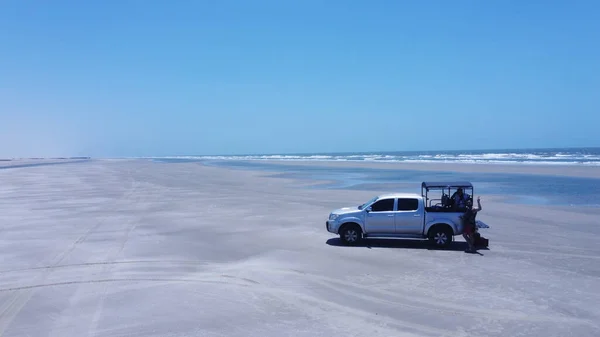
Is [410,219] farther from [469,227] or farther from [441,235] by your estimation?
[469,227]

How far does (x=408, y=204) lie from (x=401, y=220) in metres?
0.58

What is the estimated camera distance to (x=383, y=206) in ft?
52.7

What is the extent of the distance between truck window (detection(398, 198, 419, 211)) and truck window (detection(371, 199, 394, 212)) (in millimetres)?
268

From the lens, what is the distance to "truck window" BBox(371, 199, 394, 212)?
1600 centimetres

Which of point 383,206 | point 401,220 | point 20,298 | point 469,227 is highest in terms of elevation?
point 383,206

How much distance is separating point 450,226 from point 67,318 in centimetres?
1111

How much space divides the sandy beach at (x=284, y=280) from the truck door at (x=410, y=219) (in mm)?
603

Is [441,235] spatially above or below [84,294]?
above

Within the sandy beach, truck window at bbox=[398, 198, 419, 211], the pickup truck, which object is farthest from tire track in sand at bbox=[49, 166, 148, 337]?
truck window at bbox=[398, 198, 419, 211]

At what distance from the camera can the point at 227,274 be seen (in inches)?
487

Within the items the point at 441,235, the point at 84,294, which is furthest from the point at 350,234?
the point at 84,294

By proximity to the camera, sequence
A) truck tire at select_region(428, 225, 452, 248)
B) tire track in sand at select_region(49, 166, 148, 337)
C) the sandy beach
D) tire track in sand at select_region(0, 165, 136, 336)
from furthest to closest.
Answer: truck tire at select_region(428, 225, 452, 248) < tire track in sand at select_region(0, 165, 136, 336) < the sandy beach < tire track in sand at select_region(49, 166, 148, 337)

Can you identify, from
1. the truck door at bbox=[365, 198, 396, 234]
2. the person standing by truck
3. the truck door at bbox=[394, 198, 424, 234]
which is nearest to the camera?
the person standing by truck

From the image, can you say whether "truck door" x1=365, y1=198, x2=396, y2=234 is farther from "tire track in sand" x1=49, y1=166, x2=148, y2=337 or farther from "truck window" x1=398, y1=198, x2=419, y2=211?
"tire track in sand" x1=49, y1=166, x2=148, y2=337
